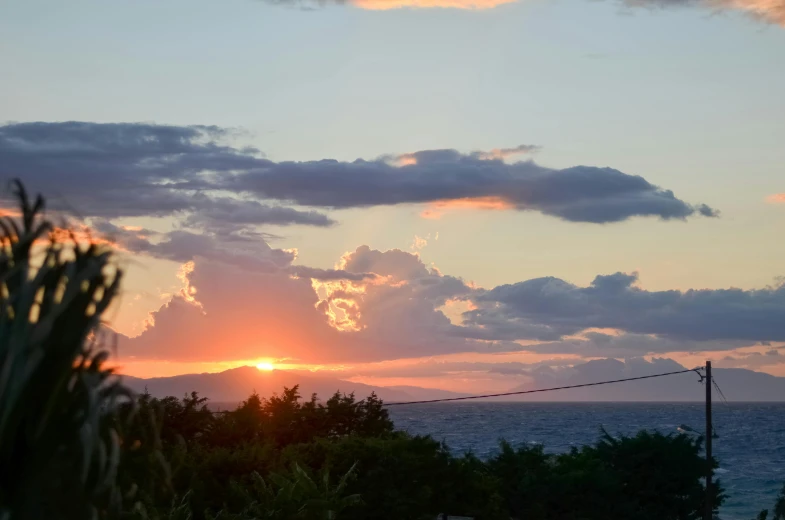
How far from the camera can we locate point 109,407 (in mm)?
5102

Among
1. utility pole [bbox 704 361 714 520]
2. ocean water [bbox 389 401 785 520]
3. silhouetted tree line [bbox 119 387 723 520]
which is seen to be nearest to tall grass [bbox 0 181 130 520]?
silhouetted tree line [bbox 119 387 723 520]

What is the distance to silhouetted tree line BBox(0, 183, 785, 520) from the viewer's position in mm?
4809

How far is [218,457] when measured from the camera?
26828mm

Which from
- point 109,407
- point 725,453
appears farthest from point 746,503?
point 109,407

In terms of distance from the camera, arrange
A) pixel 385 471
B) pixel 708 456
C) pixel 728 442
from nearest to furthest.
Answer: pixel 385 471, pixel 708 456, pixel 728 442

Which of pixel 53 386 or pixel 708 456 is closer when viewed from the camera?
pixel 53 386

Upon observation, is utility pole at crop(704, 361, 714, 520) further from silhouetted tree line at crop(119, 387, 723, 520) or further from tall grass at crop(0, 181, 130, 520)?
tall grass at crop(0, 181, 130, 520)

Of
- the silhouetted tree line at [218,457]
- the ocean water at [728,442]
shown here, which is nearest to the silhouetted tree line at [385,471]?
the silhouetted tree line at [218,457]

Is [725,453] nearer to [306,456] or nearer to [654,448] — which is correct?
[654,448]

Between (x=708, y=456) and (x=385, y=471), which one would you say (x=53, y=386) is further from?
(x=708, y=456)

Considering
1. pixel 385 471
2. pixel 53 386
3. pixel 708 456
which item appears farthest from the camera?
pixel 708 456

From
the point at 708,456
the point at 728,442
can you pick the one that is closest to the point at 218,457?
the point at 708,456

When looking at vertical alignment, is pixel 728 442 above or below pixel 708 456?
below

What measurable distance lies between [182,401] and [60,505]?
32.0 metres
